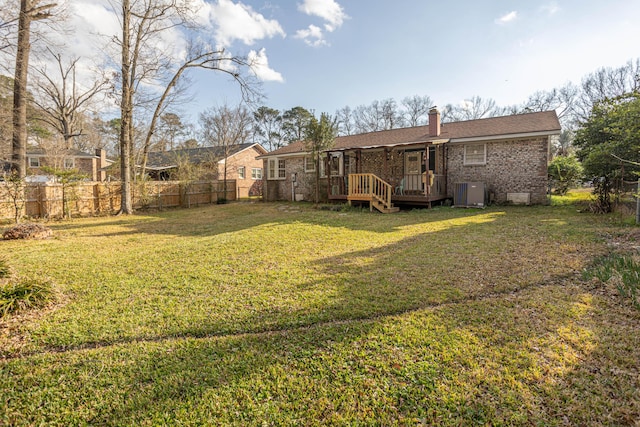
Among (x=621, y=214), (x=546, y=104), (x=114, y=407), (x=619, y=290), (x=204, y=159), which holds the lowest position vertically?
(x=114, y=407)

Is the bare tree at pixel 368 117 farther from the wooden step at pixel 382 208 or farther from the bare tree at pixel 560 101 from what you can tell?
the wooden step at pixel 382 208

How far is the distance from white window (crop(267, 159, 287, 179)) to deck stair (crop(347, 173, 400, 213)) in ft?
24.6

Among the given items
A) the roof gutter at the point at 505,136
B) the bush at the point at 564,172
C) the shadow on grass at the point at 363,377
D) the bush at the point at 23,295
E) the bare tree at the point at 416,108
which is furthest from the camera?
the bare tree at the point at 416,108

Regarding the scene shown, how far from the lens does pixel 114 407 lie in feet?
7.37

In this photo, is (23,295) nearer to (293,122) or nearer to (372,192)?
(372,192)

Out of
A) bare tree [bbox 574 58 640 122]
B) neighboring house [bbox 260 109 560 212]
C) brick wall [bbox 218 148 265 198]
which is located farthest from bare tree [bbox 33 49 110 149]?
bare tree [bbox 574 58 640 122]

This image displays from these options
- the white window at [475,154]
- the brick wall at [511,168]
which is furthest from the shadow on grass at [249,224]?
the white window at [475,154]

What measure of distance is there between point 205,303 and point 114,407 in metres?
1.76

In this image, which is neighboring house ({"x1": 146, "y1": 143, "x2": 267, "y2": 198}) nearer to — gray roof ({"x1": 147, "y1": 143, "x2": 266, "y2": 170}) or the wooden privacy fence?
gray roof ({"x1": 147, "y1": 143, "x2": 266, "y2": 170})

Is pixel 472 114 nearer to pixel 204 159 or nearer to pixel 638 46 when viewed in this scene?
pixel 638 46

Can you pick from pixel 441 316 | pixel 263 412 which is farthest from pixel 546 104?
pixel 263 412

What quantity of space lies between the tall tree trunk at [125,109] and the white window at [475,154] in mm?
15986

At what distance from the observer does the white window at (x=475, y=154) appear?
13.2m

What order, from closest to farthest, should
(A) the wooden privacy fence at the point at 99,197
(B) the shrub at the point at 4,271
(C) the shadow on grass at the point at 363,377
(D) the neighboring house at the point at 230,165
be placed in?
(C) the shadow on grass at the point at 363,377, (B) the shrub at the point at 4,271, (A) the wooden privacy fence at the point at 99,197, (D) the neighboring house at the point at 230,165
